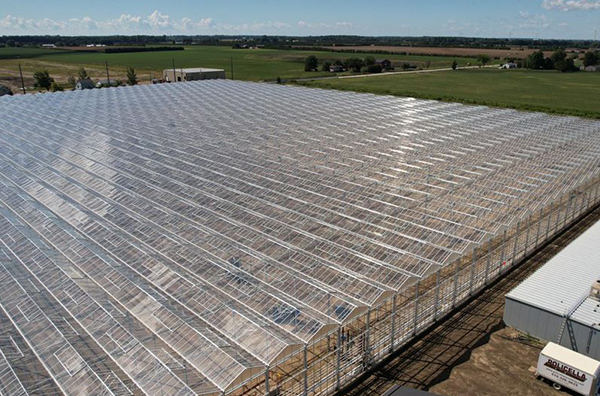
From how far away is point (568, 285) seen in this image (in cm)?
2309

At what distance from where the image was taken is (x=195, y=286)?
1845 cm

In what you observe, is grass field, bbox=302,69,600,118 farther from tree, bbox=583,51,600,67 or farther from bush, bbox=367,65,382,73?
tree, bbox=583,51,600,67

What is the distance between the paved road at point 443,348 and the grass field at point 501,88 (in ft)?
212

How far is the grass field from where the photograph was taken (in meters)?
86.7

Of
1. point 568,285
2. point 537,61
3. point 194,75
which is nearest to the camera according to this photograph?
point 568,285

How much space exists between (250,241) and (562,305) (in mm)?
15970

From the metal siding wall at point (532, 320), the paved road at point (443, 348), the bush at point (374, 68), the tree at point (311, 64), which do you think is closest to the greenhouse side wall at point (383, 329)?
the paved road at point (443, 348)

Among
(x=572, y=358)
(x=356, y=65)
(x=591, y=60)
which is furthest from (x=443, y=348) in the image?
(x=591, y=60)

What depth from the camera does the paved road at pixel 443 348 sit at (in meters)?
19.2

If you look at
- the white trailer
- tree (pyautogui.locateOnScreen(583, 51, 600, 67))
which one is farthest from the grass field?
the white trailer

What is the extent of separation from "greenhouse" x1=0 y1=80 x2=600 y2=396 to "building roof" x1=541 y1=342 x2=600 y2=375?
18.4 feet

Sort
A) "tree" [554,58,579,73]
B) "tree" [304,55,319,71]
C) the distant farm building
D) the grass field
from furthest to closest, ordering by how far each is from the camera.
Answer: "tree" [554,58,579,73]
"tree" [304,55,319,71]
the distant farm building
the grass field

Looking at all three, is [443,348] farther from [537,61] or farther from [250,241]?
[537,61]

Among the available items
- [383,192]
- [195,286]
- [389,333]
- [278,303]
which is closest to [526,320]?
[389,333]
